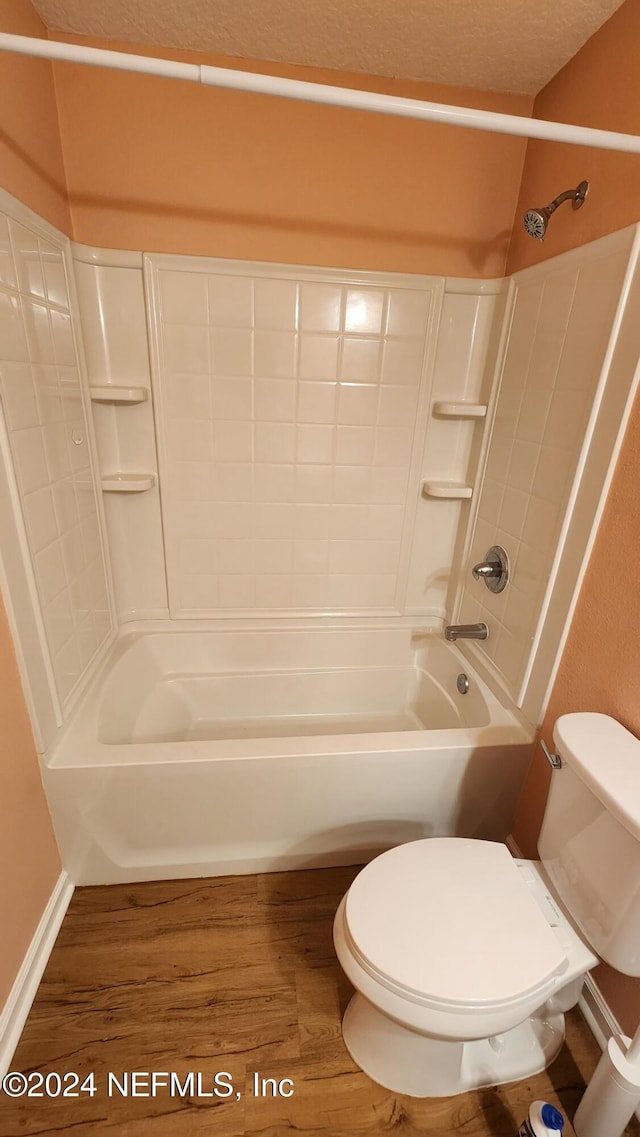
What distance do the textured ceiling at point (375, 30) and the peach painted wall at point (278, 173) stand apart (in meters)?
0.05

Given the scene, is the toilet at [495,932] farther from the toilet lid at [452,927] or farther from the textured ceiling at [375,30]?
the textured ceiling at [375,30]

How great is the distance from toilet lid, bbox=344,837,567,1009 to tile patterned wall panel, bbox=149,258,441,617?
1.03 metres

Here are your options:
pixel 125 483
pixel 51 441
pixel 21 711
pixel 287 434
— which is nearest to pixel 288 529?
pixel 287 434

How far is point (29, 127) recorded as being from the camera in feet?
3.83

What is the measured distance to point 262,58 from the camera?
1330 millimetres

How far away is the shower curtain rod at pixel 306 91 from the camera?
762 mm

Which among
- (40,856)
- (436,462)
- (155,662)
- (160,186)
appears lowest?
(40,856)

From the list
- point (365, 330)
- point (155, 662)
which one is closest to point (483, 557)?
point (365, 330)

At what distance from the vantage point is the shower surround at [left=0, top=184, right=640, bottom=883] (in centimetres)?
122

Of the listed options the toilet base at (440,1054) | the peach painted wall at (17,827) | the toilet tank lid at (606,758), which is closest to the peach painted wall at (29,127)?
the peach painted wall at (17,827)

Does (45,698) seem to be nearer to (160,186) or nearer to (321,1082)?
(321,1082)

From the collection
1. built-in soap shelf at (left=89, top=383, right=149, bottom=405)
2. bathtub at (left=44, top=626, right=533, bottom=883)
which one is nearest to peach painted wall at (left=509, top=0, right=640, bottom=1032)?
bathtub at (left=44, top=626, right=533, bottom=883)

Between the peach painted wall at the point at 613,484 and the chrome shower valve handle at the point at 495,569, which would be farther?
the chrome shower valve handle at the point at 495,569

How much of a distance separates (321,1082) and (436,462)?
67.3 inches
